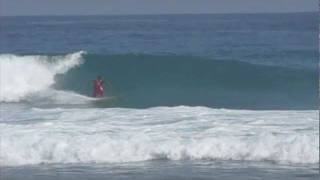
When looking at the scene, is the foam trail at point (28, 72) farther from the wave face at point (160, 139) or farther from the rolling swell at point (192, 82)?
the wave face at point (160, 139)

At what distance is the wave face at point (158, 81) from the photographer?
2189 centimetres

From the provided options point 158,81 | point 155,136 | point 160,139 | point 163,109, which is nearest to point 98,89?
point 158,81

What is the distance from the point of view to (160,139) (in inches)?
516

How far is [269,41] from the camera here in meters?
35.9

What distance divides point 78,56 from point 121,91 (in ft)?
11.0

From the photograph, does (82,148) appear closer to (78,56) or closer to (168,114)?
(168,114)

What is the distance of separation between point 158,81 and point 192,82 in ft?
3.11

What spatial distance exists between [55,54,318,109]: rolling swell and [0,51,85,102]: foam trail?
1.10 ft

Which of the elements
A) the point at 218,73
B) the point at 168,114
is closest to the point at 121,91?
the point at 218,73

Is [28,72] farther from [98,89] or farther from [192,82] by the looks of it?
[192,82]

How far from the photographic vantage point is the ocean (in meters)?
12.0

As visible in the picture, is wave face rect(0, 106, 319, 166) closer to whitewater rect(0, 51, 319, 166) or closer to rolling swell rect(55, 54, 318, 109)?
whitewater rect(0, 51, 319, 166)

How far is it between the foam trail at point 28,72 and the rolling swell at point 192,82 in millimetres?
334

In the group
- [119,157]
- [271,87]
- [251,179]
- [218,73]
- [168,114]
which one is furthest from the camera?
[218,73]
